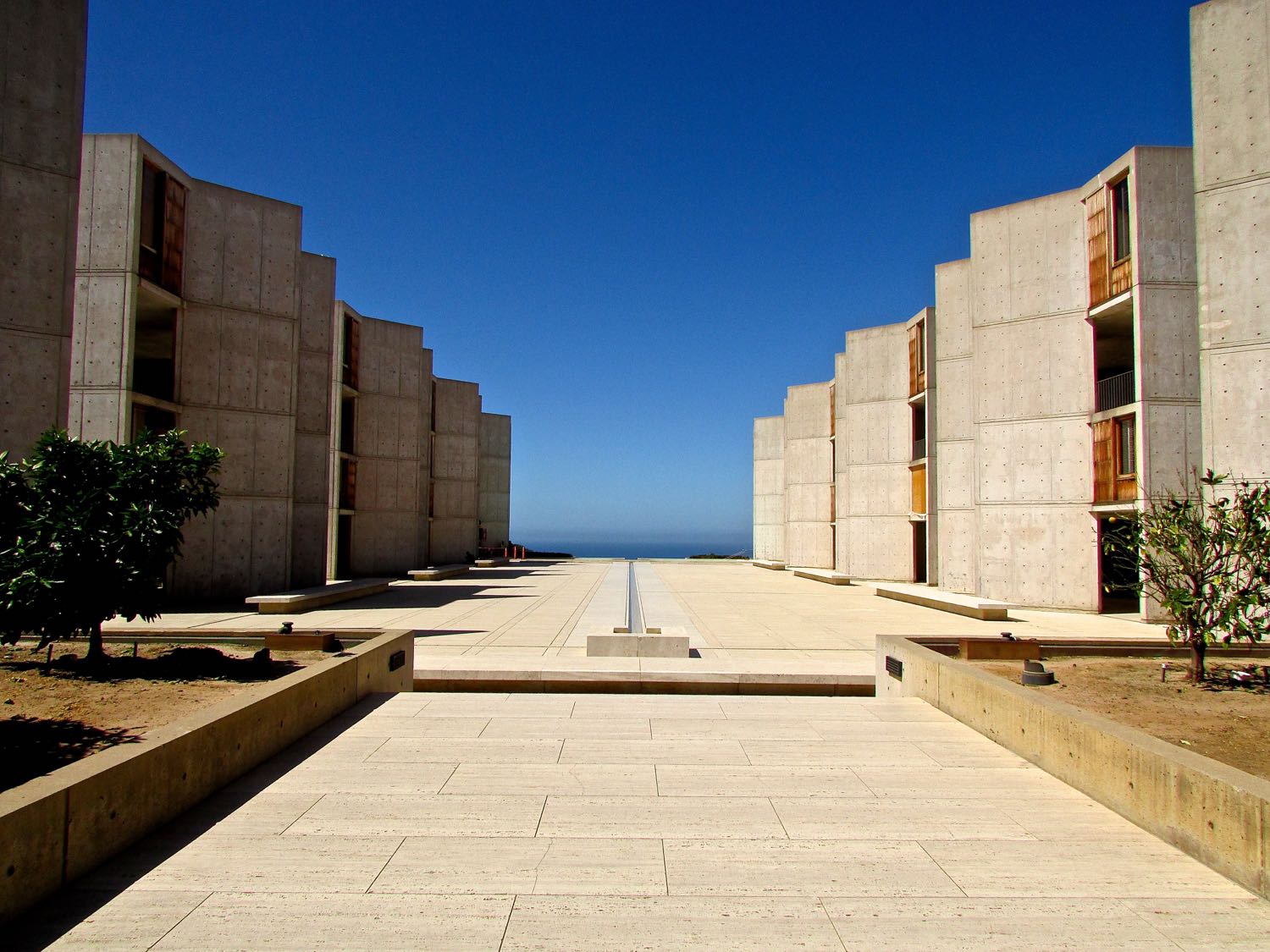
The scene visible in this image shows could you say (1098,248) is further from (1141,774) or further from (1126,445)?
Result: (1141,774)

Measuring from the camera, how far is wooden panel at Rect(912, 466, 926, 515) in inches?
1153

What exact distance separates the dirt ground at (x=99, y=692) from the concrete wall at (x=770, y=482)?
40330 millimetres

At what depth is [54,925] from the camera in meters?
3.34

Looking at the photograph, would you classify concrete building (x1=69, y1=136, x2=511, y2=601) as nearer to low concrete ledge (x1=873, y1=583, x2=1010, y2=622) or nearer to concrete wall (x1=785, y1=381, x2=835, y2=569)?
low concrete ledge (x1=873, y1=583, x2=1010, y2=622)

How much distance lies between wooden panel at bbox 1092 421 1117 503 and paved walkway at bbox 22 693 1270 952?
15.4m

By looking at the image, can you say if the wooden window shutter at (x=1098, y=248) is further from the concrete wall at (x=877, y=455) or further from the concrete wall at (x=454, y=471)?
the concrete wall at (x=454, y=471)

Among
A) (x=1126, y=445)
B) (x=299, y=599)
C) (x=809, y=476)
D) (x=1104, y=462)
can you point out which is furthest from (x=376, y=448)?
(x=1126, y=445)

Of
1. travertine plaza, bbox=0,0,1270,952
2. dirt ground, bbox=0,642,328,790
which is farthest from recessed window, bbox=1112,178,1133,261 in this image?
dirt ground, bbox=0,642,328,790

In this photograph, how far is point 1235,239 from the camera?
13273 millimetres

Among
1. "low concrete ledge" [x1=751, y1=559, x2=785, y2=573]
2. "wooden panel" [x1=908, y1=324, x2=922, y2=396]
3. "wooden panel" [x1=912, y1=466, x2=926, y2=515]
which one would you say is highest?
"wooden panel" [x1=908, y1=324, x2=922, y2=396]

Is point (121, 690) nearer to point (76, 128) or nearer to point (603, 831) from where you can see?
point (603, 831)

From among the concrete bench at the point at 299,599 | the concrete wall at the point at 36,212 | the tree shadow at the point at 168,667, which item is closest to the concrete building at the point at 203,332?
the concrete bench at the point at 299,599

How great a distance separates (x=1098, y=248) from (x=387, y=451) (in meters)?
25.0

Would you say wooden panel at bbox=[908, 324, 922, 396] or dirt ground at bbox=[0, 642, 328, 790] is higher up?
wooden panel at bbox=[908, 324, 922, 396]
